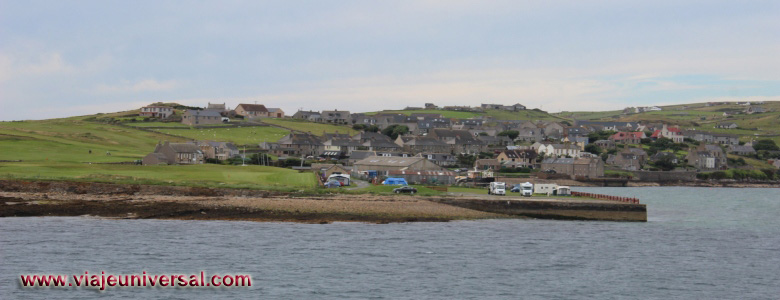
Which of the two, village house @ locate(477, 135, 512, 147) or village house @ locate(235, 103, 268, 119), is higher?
village house @ locate(235, 103, 268, 119)

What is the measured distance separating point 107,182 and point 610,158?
4083 inches

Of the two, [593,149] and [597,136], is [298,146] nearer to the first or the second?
[593,149]

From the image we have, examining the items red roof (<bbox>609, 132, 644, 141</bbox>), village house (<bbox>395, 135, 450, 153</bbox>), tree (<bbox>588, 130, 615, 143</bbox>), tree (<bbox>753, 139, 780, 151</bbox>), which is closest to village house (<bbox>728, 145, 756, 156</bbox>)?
tree (<bbox>753, 139, 780, 151</bbox>)

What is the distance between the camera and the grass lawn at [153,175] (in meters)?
61.8

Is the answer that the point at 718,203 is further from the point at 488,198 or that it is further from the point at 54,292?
the point at 54,292

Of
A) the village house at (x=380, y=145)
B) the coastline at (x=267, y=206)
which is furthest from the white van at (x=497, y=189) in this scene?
the village house at (x=380, y=145)

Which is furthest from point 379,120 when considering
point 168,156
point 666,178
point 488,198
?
point 488,198

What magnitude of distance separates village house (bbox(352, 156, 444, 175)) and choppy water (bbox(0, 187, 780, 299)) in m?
30.6

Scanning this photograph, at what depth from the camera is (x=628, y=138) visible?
17375 centimetres

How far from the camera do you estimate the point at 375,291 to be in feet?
100

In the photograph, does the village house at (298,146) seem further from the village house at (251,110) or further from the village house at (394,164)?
the village house at (251,110)

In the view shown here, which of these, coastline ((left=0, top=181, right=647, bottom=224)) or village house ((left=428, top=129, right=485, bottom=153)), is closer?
→ coastline ((left=0, top=181, right=647, bottom=224))

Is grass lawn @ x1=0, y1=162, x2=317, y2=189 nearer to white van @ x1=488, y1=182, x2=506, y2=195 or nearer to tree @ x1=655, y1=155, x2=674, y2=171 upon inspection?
white van @ x1=488, y1=182, x2=506, y2=195

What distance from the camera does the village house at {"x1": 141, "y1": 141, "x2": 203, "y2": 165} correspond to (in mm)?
83125
